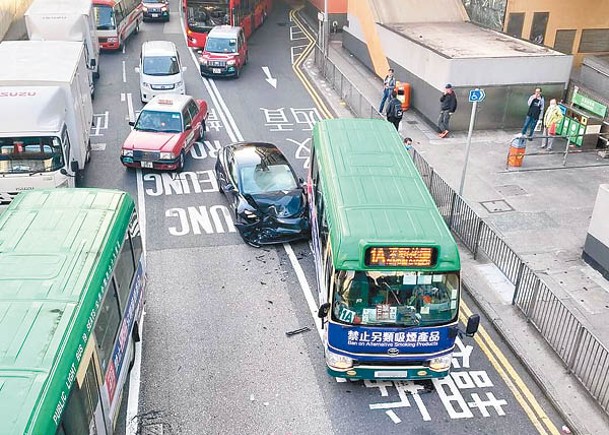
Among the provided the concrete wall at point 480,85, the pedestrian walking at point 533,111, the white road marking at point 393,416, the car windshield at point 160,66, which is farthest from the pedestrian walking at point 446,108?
the white road marking at point 393,416

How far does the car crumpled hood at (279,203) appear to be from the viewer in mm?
14102

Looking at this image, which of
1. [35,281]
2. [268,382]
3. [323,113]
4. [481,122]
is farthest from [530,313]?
[323,113]

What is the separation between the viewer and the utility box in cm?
1269

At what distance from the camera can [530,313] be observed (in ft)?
37.3

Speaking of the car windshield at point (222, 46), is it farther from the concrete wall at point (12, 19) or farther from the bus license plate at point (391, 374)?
the bus license plate at point (391, 374)

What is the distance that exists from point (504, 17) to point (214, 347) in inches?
845

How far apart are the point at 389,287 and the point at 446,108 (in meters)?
12.5

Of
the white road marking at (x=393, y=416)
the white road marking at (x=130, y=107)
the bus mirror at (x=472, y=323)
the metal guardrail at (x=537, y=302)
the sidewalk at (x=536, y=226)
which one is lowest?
the white road marking at (x=130, y=107)

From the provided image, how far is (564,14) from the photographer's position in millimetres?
26125

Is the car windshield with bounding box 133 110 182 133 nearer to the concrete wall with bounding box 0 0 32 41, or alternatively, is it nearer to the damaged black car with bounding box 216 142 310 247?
the damaged black car with bounding box 216 142 310 247

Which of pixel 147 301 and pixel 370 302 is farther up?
pixel 370 302

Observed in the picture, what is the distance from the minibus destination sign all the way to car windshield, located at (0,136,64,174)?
9041 mm

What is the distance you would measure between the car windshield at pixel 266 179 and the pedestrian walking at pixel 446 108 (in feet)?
23.3

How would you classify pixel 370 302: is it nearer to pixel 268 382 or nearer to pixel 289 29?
pixel 268 382
